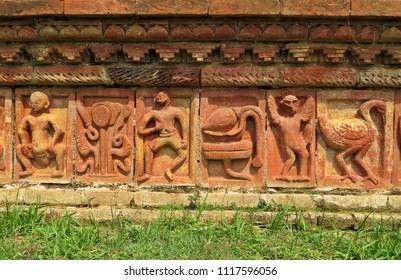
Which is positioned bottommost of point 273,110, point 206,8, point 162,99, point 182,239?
point 182,239

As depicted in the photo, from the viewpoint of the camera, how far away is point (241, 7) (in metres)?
4.07

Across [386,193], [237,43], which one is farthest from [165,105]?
[386,193]

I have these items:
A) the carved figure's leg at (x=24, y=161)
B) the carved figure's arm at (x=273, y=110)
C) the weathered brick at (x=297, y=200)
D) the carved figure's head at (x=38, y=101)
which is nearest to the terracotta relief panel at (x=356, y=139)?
the weathered brick at (x=297, y=200)

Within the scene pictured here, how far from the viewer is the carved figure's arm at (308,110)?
4.42 m

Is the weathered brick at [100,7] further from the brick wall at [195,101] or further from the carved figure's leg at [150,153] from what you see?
the carved figure's leg at [150,153]

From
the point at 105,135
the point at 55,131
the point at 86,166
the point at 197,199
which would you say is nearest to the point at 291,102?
the point at 197,199

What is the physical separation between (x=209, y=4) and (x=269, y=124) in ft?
5.02

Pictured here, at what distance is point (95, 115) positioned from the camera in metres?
4.53

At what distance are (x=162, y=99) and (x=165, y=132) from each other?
39cm

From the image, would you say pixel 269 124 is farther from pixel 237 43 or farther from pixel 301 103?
pixel 237 43

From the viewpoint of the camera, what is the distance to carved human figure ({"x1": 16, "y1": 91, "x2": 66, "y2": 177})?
452cm

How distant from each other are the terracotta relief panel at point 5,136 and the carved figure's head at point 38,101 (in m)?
0.32

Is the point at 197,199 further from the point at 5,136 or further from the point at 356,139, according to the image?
the point at 5,136

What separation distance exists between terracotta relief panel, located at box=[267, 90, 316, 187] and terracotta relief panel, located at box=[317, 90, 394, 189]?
12 cm
